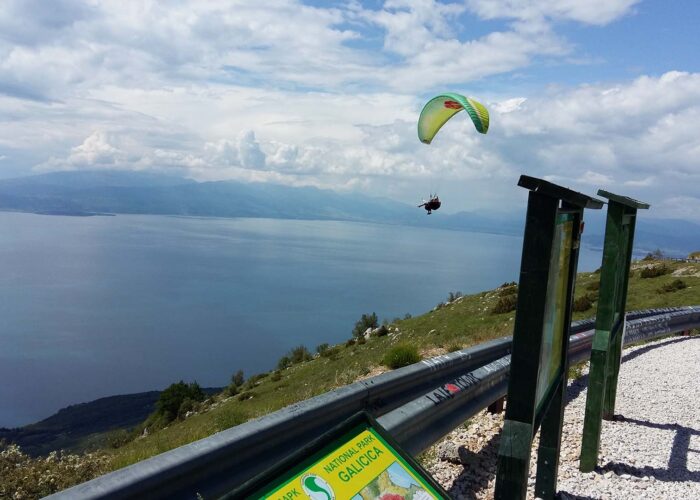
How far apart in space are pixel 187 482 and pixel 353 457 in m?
0.95

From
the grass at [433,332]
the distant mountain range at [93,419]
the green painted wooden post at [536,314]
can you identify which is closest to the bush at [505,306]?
the grass at [433,332]

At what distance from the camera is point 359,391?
15.0ft

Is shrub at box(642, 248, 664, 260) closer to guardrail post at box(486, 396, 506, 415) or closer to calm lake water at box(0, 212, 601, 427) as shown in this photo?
guardrail post at box(486, 396, 506, 415)

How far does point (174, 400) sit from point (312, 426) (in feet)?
72.8

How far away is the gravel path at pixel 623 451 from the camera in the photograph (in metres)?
5.01

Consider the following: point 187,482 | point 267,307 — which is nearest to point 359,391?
point 187,482

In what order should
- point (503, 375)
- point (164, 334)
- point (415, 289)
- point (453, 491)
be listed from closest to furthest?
point (453, 491)
point (503, 375)
point (164, 334)
point (415, 289)

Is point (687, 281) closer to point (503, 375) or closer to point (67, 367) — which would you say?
point (503, 375)

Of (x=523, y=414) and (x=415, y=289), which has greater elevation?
(x=523, y=414)

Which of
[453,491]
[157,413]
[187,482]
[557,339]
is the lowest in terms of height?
[157,413]

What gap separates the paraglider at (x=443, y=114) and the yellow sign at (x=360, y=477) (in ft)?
35.0

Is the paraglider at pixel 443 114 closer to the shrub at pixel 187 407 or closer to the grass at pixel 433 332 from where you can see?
the grass at pixel 433 332

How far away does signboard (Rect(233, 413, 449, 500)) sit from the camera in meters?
2.00

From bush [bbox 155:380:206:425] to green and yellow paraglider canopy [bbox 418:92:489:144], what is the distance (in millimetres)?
15313
